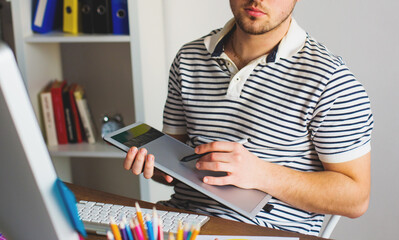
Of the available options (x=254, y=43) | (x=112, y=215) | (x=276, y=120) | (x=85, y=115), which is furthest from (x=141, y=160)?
(x=85, y=115)

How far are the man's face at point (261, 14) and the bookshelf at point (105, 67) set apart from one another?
74 cm

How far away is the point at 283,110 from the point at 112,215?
1.58 ft

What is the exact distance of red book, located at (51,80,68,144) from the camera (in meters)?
2.12

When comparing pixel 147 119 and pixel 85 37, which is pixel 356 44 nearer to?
A: pixel 147 119

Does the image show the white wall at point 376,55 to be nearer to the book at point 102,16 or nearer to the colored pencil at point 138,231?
the book at point 102,16

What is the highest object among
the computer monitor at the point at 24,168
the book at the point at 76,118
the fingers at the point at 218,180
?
the computer monitor at the point at 24,168

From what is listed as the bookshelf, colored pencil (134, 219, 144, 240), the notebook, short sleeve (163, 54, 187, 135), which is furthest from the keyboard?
the bookshelf

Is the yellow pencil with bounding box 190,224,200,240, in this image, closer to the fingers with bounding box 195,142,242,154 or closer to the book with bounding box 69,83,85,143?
→ the fingers with bounding box 195,142,242,154

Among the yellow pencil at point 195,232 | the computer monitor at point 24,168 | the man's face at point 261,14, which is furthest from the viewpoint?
the man's face at point 261,14

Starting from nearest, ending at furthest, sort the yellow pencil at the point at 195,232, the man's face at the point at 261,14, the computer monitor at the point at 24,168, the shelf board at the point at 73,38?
the computer monitor at the point at 24,168
the yellow pencil at the point at 195,232
the man's face at the point at 261,14
the shelf board at the point at 73,38

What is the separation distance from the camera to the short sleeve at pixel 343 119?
1.14 metres

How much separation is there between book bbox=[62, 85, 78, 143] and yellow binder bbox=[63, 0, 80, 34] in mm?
268

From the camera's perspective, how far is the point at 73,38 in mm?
1967

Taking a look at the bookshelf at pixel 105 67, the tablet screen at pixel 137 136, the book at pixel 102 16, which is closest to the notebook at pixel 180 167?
the tablet screen at pixel 137 136
